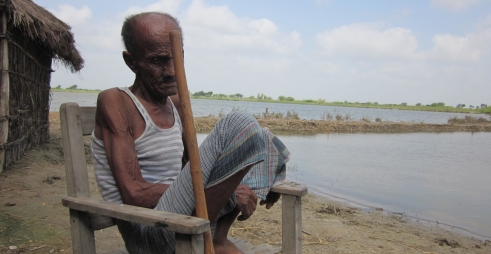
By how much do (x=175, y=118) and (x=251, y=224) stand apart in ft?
9.37

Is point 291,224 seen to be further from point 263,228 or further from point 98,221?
point 263,228

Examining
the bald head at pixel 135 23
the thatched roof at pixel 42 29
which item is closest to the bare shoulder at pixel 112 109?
the bald head at pixel 135 23

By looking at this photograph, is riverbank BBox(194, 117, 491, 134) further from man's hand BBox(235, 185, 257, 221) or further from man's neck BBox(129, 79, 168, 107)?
man's hand BBox(235, 185, 257, 221)

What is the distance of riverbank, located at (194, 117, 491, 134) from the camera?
18766 mm

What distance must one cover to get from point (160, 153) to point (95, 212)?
0.41m

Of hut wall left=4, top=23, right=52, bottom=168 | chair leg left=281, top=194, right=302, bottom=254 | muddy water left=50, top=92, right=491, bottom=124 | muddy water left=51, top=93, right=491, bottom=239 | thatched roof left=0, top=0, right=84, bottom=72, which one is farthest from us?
muddy water left=50, top=92, right=491, bottom=124

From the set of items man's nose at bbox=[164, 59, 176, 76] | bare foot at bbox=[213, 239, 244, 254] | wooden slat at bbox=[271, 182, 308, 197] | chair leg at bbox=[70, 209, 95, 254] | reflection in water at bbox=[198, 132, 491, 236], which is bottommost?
reflection in water at bbox=[198, 132, 491, 236]

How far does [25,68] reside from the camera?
7.05m

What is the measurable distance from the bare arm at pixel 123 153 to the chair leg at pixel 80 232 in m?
0.22

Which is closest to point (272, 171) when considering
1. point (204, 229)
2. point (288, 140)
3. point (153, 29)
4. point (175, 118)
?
point (175, 118)

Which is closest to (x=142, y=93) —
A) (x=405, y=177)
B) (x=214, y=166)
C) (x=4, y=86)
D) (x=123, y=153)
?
(x=123, y=153)

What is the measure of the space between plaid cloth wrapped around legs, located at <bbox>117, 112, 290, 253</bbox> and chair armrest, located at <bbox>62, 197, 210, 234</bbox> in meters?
0.16

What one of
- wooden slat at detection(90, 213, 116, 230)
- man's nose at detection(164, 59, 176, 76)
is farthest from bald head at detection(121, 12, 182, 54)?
wooden slat at detection(90, 213, 116, 230)

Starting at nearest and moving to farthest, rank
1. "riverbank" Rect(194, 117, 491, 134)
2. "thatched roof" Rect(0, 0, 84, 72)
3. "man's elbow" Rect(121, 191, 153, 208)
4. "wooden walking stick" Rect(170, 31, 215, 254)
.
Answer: "wooden walking stick" Rect(170, 31, 215, 254)
"man's elbow" Rect(121, 191, 153, 208)
"thatched roof" Rect(0, 0, 84, 72)
"riverbank" Rect(194, 117, 491, 134)
